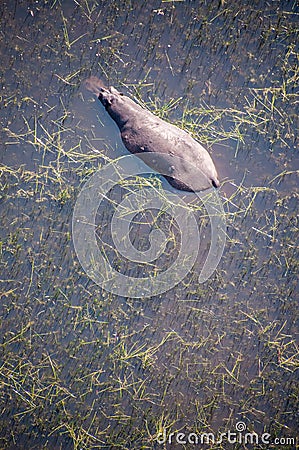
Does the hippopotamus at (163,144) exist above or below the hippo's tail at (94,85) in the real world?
below

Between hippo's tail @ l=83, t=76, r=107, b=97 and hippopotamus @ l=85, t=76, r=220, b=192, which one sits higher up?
hippo's tail @ l=83, t=76, r=107, b=97

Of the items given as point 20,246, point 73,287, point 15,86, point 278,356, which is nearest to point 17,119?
point 15,86

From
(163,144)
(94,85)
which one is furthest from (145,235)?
(94,85)

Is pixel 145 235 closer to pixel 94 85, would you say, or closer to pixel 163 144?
pixel 163 144
